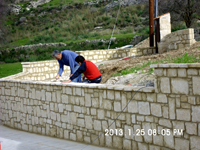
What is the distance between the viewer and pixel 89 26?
38.5 m

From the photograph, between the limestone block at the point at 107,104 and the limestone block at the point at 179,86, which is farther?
the limestone block at the point at 107,104

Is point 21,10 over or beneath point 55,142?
over

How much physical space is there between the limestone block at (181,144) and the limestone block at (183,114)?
40 cm

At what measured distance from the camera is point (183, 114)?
15.7ft

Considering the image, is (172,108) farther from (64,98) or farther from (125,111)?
(64,98)

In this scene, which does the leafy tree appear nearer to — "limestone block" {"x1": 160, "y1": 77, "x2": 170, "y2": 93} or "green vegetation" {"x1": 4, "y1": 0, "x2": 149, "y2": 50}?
"green vegetation" {"x1": 4, "y1": 0, "x2": 149, "y2": 50}

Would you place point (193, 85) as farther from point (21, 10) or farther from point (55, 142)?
point (21, 10)

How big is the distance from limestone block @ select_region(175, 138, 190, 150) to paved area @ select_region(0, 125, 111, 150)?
1.97 m

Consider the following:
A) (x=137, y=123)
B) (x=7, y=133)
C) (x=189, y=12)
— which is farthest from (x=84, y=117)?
(x=189, y=12)

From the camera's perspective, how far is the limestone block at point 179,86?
4718 millimetres

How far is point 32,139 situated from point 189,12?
18.0 metres

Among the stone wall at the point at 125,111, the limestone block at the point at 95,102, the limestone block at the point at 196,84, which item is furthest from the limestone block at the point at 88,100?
the limestone block at the point at 196,84

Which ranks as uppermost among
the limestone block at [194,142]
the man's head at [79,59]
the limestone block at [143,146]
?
the man's head at [79,59]

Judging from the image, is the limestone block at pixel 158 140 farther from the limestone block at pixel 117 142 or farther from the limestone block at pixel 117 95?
the limestone block at pixel 117 95
